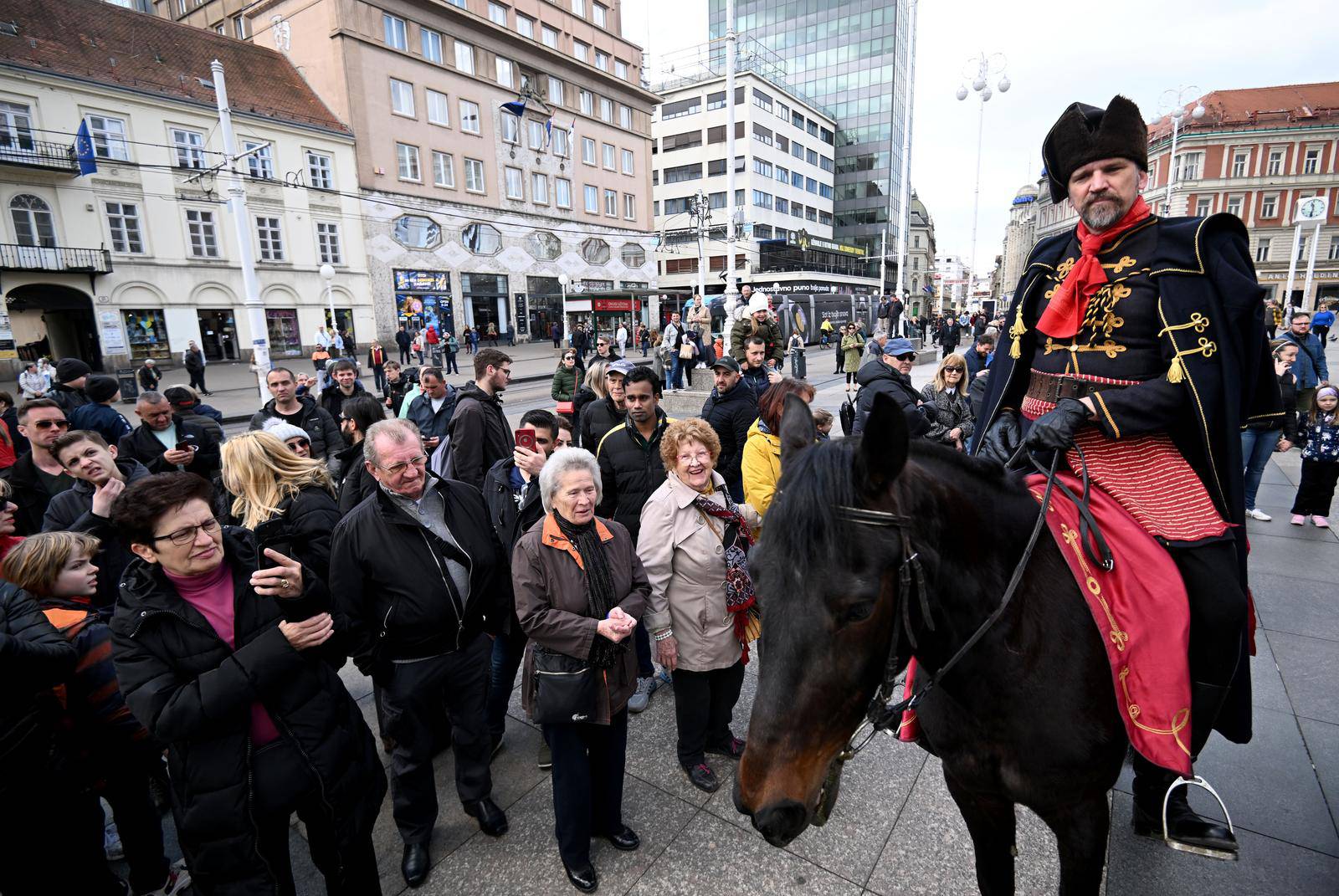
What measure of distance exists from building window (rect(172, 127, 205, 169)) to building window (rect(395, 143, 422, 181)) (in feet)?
29.2

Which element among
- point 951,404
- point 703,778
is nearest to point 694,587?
point 703,778

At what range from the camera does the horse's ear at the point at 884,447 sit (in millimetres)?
1496

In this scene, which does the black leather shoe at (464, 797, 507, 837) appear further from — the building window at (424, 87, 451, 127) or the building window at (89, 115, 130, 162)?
the building window at (424, 87, 451, 127)

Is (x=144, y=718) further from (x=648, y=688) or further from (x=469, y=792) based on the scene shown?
(x=648, y=688)

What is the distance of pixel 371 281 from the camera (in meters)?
33.4

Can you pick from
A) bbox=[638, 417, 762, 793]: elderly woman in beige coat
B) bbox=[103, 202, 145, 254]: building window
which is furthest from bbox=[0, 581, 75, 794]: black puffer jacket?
bbox=[103, 202, 145, 254]: building window

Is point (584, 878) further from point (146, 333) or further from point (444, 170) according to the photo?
point (444, 170)

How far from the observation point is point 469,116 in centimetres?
3731

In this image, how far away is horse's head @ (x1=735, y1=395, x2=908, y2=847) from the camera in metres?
1.50

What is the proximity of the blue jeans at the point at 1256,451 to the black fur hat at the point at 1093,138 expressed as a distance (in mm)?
6589

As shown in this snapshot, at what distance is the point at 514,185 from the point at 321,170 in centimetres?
1155

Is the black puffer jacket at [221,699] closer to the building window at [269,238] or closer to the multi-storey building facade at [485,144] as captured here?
the multi-storey building facade at [485,144]

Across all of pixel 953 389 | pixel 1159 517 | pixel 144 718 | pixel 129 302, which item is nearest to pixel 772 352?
pixel 953 389

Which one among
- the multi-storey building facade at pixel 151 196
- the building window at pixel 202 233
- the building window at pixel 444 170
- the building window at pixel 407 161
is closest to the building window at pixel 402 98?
the building window at pixel 407 161
